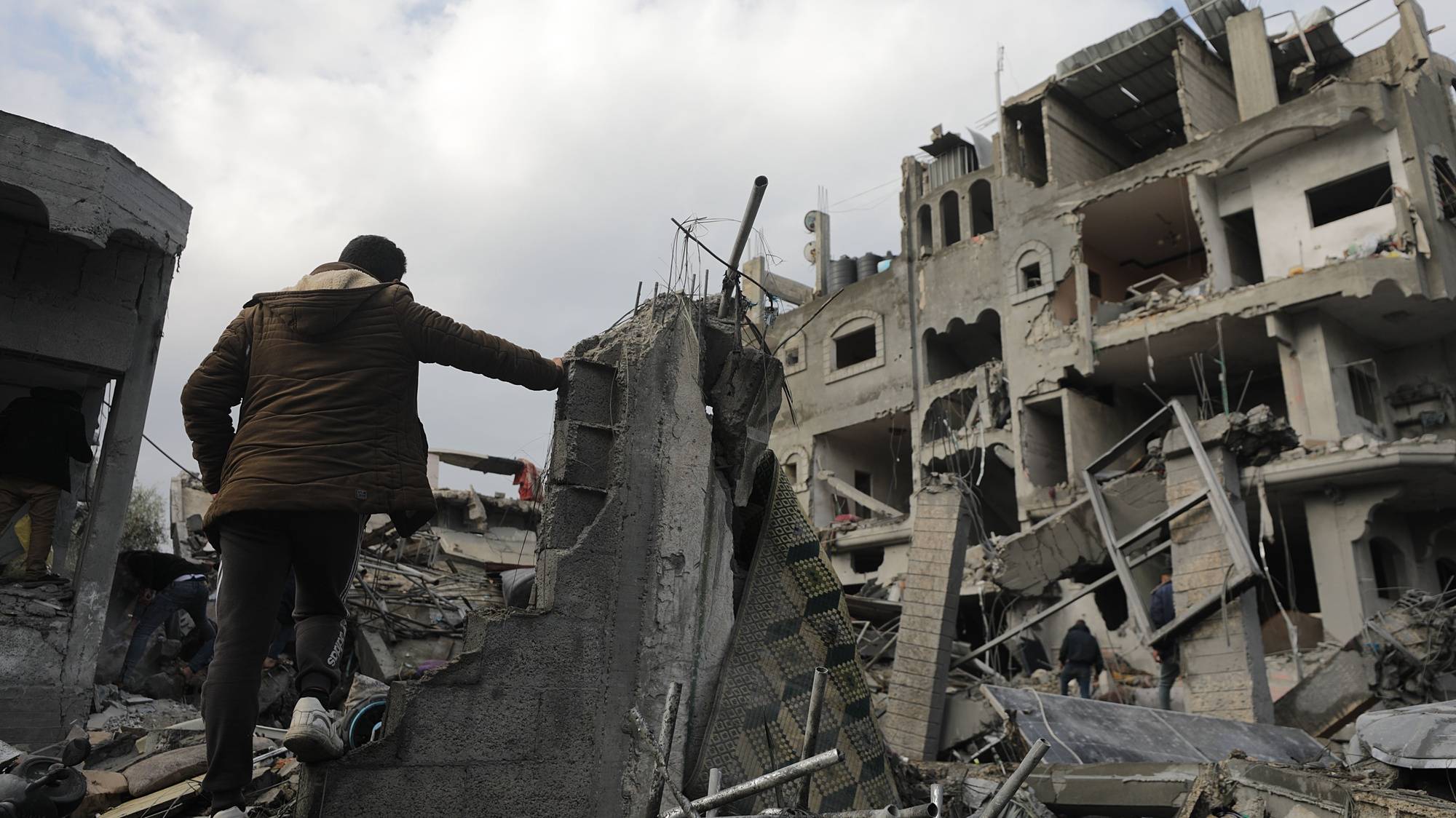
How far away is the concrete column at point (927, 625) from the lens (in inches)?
354

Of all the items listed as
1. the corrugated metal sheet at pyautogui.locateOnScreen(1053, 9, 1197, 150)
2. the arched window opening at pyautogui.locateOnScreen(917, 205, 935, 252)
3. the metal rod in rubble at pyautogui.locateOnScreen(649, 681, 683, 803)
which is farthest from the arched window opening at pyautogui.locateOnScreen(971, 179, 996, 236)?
the metal rod in rubble at pyautogui.locateOnScreen(649, 681, 683, 803)

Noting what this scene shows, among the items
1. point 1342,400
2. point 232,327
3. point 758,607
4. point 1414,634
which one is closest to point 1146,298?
point 1342,400

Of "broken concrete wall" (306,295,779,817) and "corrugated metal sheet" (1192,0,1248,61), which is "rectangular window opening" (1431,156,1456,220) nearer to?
"corrugated metal sheet" (1192,0,1248,61)

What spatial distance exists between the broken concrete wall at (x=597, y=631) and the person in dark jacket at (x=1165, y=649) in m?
7.45

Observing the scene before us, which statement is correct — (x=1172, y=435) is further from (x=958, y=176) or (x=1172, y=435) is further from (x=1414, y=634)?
(x=958, y=176)

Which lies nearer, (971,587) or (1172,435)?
(1172,435)

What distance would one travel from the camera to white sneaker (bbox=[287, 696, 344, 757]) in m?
3.11

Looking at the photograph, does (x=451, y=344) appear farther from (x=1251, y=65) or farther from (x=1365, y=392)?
(x=1251, y=65)

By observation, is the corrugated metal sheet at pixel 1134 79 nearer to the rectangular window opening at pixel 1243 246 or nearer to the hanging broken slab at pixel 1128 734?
the rectangular window opening at pixel 1243 246

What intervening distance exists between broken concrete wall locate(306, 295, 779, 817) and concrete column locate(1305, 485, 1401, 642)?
57.7ft

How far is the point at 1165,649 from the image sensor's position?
1029 centimetres

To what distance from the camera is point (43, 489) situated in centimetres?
627

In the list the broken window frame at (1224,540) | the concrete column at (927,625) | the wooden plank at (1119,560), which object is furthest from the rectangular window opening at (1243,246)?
the concrete column at (927,625)

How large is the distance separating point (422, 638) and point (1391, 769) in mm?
7796
